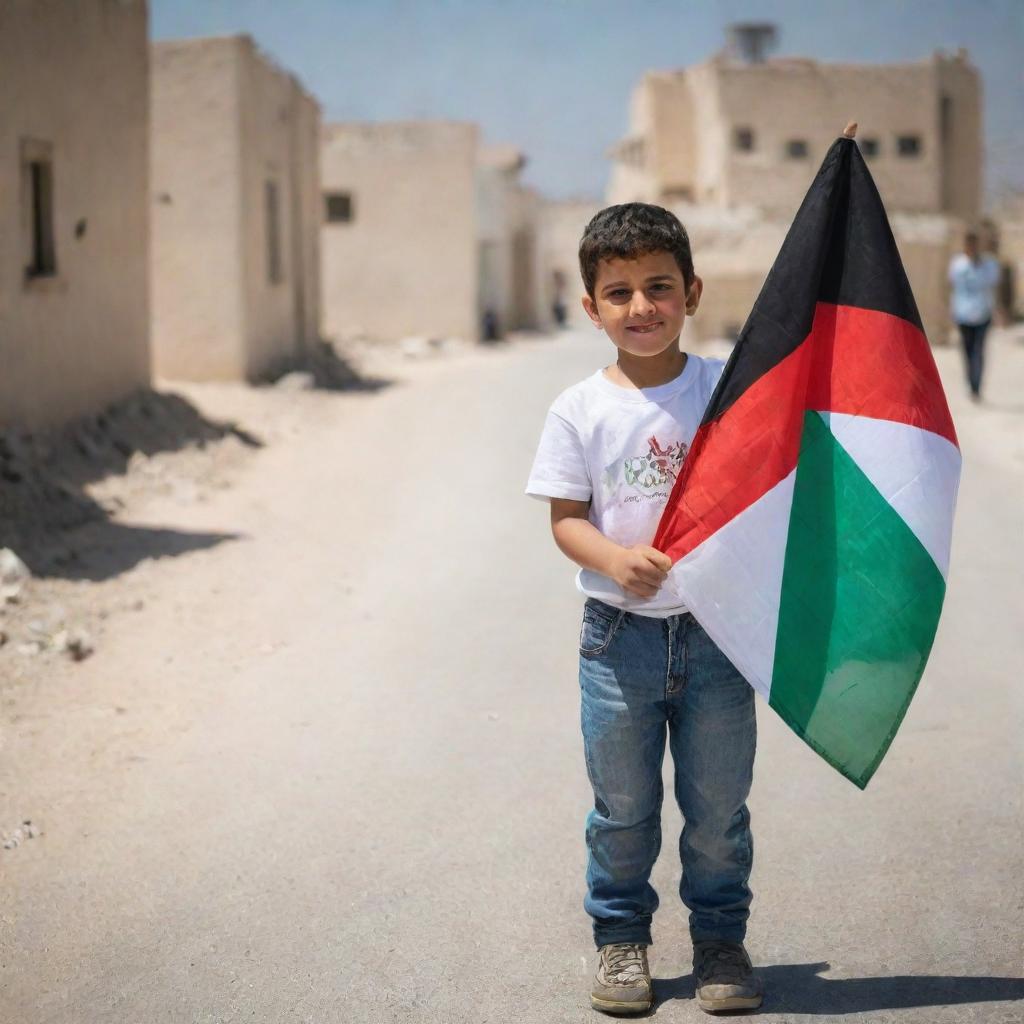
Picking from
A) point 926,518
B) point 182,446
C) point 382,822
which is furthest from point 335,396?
point 926,518

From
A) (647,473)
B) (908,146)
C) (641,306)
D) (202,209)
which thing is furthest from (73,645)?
(908,146)

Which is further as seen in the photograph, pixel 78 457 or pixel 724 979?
pixel 78 457

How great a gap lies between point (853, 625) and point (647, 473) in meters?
0.53

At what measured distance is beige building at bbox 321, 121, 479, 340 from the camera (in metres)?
28.4

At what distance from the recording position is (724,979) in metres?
2.74

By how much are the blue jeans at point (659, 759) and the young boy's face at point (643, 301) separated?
0.57 m

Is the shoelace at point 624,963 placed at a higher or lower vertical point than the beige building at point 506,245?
lower

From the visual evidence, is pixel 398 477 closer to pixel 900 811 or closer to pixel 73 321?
pixel 73 321

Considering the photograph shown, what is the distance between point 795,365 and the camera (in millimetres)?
2793

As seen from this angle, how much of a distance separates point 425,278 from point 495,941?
26.3 m

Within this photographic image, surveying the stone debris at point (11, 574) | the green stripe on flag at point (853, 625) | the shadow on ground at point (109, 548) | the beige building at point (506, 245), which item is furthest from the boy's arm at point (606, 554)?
the beige building at point (506, 245)

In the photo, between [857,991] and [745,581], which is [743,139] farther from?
[857,991]

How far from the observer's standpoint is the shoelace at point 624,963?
277 cm

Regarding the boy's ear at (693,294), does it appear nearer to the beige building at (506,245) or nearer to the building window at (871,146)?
the beige building at (506,245)
